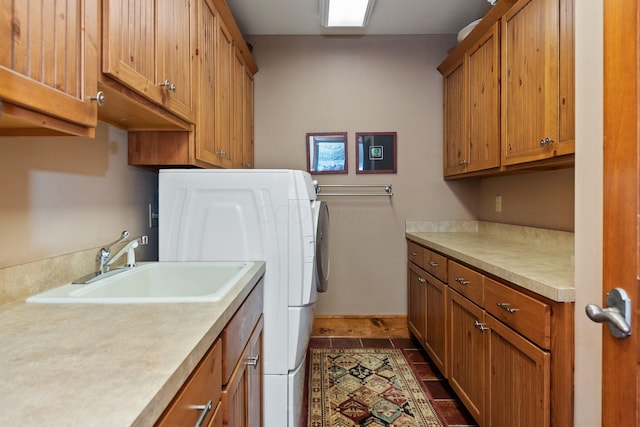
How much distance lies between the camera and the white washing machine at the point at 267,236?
1.58 metres

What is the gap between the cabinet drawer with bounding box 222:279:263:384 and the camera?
0.97 meters

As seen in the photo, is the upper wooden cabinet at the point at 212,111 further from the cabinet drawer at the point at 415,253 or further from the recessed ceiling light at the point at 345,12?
the cabinet drawer at the point at 415,253

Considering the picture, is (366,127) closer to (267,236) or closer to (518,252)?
(518,252)

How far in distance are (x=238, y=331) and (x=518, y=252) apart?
156cm

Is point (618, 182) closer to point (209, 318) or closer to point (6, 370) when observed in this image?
point (209, 318)

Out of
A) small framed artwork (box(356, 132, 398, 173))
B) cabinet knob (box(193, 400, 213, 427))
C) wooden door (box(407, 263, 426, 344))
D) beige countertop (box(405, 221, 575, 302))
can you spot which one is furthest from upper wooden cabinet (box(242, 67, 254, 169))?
cabinet knob (box(193, 400, 213, 427))

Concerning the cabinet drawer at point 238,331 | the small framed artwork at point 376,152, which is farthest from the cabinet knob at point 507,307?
the small framed artwork at point 376,152

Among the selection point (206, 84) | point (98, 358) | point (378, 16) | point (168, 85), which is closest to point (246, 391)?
point (98, 358)

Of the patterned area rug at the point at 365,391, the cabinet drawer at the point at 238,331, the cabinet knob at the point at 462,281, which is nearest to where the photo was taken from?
the cabinet drawer at the point at 238,331

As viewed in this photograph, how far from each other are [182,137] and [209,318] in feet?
3.64

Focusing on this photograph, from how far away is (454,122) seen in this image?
2.88 metres

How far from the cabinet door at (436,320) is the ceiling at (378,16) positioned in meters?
Result: 1.99

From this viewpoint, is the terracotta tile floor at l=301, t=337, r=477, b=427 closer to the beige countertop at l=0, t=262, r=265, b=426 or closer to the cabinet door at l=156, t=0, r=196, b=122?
the beige countertop at l=0, t=262, r=265, b=426

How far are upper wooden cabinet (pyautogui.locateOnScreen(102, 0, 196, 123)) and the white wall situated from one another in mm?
1509
